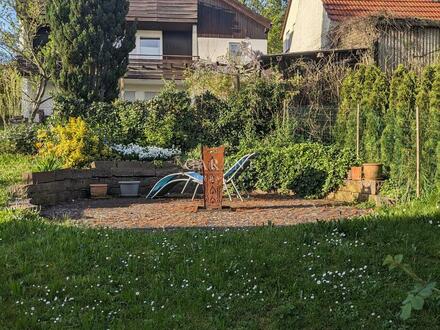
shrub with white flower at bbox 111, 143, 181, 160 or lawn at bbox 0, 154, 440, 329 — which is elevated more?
shrub with white flower at bbox 111, 143, 181, 160

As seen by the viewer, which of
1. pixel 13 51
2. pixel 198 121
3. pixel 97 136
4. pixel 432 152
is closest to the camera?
pixel 432 152

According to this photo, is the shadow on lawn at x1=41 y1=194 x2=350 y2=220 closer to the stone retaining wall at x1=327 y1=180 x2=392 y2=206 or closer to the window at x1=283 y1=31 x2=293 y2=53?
the stone retaining wall at x1=327 y1=180 x2=392 y2=206

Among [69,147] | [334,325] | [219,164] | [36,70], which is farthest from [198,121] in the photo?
[334,325]

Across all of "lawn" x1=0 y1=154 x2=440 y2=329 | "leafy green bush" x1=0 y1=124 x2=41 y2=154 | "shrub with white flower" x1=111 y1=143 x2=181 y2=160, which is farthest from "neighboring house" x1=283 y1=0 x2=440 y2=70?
"lawn" x1=0 y1=154 x2=440 y2=329

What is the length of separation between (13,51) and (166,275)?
18.0 meters

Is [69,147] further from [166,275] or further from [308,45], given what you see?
[308,45]

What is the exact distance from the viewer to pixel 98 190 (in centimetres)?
1010

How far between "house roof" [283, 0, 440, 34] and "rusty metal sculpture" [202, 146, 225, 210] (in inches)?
444

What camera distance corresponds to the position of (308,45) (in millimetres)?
21578

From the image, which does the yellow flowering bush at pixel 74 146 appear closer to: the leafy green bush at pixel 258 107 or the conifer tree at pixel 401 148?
the leafy green bush at pixel 258 107

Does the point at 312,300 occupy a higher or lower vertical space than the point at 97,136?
lower

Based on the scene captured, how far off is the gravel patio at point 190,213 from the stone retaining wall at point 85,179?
0.34m

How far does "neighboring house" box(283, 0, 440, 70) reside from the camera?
1531 centimetres

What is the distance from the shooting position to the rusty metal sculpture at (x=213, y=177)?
26.7ft
